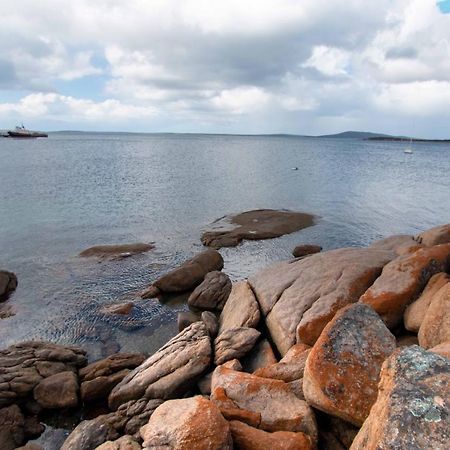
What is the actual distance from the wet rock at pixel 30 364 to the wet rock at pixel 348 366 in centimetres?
904

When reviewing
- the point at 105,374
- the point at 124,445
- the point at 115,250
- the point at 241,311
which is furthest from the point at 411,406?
the point at 115,250

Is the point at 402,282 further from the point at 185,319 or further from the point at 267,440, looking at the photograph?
Result: the point at 185,319

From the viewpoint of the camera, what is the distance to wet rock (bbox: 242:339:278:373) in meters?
11.1

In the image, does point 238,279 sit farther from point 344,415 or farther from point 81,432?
point 344,415

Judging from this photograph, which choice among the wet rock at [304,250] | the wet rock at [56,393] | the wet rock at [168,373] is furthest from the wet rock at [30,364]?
the wet rock at [304,250]

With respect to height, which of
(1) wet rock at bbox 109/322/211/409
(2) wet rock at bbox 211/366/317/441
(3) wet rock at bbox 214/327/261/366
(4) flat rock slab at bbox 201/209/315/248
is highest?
(2) wet rock at bbox 211/366/317/441

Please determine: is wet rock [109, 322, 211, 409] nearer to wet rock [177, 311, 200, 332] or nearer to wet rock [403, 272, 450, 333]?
wet rock [177, 311, 200, 332]

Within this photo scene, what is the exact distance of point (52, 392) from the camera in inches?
457

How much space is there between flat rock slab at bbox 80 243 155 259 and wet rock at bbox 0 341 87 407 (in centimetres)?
1197

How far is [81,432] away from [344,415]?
22.5 ft

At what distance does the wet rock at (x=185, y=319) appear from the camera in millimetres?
15688

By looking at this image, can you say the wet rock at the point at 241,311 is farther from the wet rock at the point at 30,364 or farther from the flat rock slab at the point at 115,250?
the flat rock slab at the point at 115,250

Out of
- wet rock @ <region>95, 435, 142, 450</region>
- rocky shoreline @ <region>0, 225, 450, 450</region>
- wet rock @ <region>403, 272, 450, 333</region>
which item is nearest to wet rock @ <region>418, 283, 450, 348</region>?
rocky shoreline @ <region>0, 225, 450, 450</region>

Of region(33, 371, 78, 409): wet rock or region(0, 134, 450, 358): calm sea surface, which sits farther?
region(0, 134, 450, 358): calm sea surface
